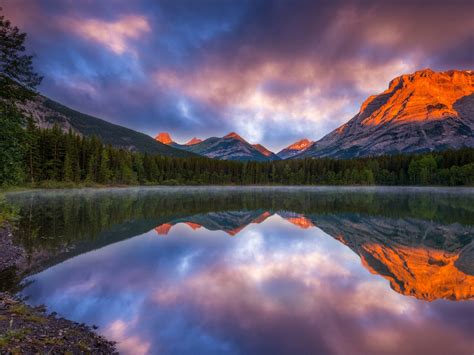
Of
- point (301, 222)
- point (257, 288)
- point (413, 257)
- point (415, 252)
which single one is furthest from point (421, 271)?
point (301, 222)

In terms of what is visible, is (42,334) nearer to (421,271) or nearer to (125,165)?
(421,271)

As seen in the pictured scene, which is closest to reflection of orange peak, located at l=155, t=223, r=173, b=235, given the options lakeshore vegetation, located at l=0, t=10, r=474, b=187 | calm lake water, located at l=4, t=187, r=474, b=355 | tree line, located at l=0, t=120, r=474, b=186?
calm lake water, located at l=4, t=187, r=474, b=355

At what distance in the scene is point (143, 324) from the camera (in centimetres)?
1112

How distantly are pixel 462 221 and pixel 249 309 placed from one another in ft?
118

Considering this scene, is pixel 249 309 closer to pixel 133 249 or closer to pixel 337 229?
pixel 133 249

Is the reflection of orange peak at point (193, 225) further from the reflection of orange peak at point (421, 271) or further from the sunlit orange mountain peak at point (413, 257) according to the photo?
the reflection of orange peak at point (421, 271)

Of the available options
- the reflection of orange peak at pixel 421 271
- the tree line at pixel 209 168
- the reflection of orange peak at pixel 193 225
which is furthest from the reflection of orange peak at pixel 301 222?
the tree line at pixel 209 168

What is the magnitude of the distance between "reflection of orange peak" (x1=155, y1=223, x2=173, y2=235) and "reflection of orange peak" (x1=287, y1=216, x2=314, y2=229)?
13.8 metres

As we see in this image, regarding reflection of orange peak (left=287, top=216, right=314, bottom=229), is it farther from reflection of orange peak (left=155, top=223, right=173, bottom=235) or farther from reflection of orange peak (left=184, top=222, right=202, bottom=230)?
reflection of orange peak (left=155, top=223, right=173, bottom=235)

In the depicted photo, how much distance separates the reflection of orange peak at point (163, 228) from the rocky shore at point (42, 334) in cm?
1787

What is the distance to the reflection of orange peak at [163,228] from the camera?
96.5ft

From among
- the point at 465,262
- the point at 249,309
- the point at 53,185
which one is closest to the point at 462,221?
the point at 465,262

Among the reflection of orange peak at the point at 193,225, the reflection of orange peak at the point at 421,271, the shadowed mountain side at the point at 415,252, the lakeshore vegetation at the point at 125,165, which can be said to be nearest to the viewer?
the reflection of orange peak at the point at 421,271

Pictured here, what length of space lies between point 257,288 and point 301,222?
76.1 feet
